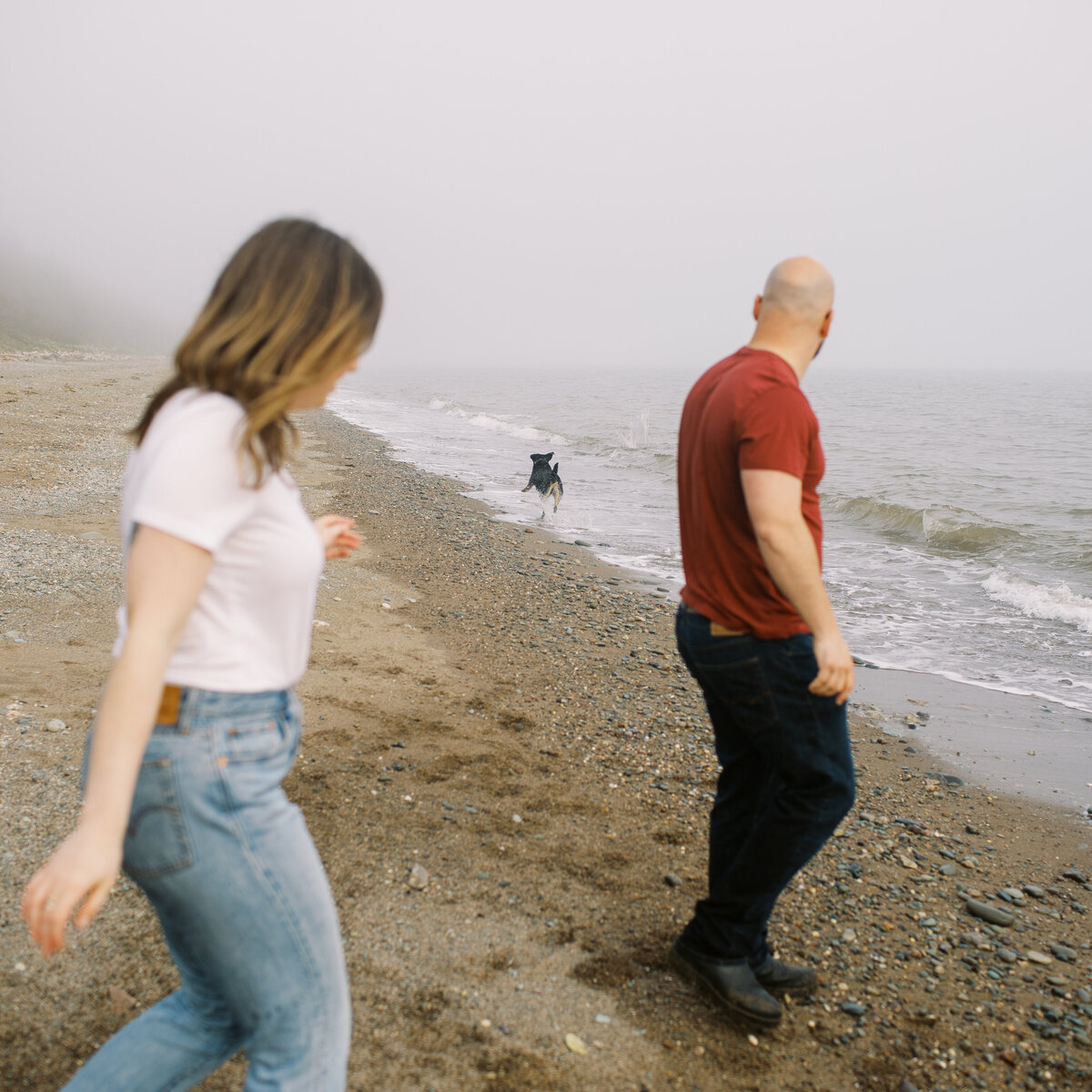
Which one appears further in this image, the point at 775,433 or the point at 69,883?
the point at 775,433

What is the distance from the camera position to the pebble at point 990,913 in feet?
13.0

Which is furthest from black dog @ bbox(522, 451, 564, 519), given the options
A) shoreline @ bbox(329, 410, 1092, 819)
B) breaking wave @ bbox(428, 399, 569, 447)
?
breaking wave @ bbox(428, 399, 569, 447)

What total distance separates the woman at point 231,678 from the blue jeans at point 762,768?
55.8 inches

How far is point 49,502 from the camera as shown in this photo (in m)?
10.7

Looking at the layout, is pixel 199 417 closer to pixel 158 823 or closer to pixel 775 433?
pixel 158 823

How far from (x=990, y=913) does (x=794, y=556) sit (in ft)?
8.90

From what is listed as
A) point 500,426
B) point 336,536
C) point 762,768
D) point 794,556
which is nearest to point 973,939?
point 762,768

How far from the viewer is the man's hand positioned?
241 cm

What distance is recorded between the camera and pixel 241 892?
1519 mm

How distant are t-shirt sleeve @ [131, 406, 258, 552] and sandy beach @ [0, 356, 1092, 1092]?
6.65 feet

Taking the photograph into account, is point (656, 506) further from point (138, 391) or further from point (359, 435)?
point (138, 391)

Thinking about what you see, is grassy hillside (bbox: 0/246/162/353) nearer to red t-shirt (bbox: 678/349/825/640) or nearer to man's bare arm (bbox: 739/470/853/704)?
red t-shirt (bbox: 678/349/825/640)

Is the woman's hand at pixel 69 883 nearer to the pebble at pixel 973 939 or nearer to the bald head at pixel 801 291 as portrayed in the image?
the bald head at pixel 801 291

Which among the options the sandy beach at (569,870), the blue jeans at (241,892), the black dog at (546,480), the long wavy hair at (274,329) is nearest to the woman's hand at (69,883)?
the blue jeans at (241,892)
